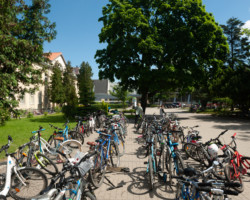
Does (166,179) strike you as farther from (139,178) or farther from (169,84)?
(169,84)

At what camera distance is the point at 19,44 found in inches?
410

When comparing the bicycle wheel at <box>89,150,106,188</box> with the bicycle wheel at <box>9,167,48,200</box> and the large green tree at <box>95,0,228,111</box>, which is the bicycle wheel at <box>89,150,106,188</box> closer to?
the bicycle wheel at <box>9,167,48,200</box>

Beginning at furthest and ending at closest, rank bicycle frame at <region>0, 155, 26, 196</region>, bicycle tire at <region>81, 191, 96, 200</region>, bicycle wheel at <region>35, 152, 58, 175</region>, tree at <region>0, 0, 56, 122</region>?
tree at <region>0, 0, 56, 122</region> < bicycle wheel at <region>35, 152, 58, 175</region> < bicycle frame at <region>0, 155, 26, 196</region> < bicycle tire at <region>81, 191, 96, 200</region>

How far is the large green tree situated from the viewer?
54.8ft

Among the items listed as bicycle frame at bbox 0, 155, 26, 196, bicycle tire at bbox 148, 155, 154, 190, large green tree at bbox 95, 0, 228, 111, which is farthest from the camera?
large green tree at bbox 95, 0, 228, 111

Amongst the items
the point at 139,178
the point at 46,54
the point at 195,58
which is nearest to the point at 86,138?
the point at 139,178

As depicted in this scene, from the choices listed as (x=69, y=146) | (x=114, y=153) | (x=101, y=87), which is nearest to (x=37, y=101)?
(x=69, y=146)

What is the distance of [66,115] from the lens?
17562 mm

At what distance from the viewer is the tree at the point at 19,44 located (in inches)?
388

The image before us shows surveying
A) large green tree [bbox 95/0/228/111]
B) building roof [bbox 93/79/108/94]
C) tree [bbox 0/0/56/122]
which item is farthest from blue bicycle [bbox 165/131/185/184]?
building roof [bbox 93/79/108/94]

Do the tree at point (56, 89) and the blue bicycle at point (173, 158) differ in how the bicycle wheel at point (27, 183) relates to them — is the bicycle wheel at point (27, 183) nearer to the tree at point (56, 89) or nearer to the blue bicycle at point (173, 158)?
the blue bicycle at point (173, 158)

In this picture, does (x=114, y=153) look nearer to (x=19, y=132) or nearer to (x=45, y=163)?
(x=45, y=163)

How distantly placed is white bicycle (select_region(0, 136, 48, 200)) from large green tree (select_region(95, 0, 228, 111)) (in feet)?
44.9

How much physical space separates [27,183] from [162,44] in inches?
624
